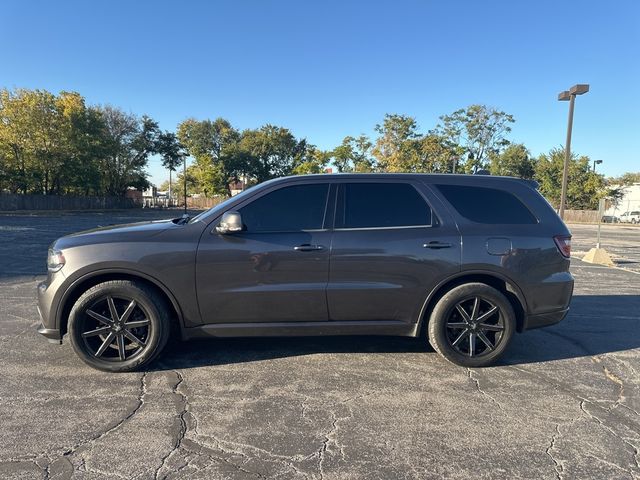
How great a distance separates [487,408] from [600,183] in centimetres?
6037

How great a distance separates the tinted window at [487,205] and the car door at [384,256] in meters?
0.23

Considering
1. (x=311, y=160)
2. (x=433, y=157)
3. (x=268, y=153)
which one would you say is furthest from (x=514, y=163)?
(x=268, y=153)

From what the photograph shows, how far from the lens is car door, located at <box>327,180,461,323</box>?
3.99 m

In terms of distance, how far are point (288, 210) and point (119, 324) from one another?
1.84 meters

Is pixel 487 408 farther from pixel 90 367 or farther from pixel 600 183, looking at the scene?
pixel 600 183

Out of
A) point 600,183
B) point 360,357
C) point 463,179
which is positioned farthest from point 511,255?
point 600,183

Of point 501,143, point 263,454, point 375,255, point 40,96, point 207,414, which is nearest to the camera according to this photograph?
point 263,454

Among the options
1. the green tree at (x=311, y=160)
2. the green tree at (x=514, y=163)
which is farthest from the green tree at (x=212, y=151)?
the green tree at (x=514, y=163)

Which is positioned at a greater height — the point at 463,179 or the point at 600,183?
the point at 600,183

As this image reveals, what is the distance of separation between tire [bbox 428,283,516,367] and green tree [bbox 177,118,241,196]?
66.1 meters

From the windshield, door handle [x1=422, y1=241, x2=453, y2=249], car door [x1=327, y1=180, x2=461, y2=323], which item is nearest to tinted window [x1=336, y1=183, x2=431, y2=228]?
car door [x1=327, y1=180, x2=461, y2=323]

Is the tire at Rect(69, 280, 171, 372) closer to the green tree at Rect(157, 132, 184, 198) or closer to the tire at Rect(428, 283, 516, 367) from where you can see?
the tire at Rect(428, 283, 516, 367)

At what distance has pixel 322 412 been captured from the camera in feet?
10.9

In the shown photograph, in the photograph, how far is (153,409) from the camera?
→ 10.8 ft
